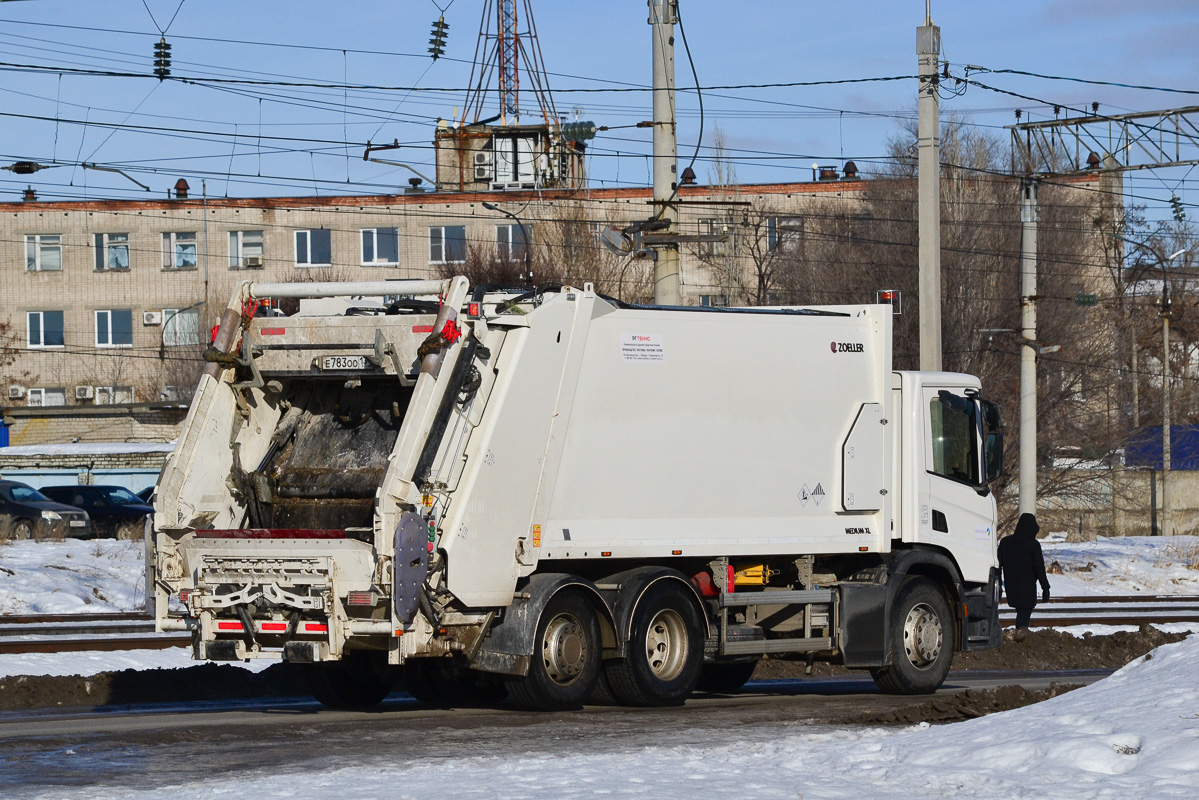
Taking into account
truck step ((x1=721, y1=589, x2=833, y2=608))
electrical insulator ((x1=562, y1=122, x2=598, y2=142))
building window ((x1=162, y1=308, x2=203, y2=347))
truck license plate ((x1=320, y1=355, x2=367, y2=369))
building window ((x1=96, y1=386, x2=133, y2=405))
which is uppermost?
electrical insulator ((x1=562, y1=122, x2=598, y2=142))

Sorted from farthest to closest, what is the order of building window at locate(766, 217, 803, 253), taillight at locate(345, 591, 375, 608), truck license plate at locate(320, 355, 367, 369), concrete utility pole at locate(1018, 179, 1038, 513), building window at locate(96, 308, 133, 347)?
building window at locate(96, 308, 133, 347) < building window at locate(766, 217, 803, 253) < concrete utility pole at locate(1018, 179, 1038, 513) < truck license plate at locate(320, 355, 367, 369) < taillight at locate(345, 591, 375, 608)

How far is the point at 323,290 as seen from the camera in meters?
11.3

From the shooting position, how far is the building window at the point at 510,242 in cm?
4462

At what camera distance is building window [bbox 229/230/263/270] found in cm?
5841

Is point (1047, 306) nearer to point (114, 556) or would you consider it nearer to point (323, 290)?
point (114, 556)

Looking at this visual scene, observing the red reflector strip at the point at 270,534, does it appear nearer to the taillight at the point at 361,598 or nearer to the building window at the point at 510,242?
the taillight at the point at 361,598

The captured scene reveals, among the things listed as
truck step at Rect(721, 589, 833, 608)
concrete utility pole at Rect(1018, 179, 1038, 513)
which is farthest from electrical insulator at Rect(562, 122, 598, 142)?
truck step at Rect(721, 589, 833, 608)

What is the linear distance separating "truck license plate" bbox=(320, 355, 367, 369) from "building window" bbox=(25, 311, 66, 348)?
5347cm

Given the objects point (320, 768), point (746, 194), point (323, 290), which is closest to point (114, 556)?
point (323, 290)

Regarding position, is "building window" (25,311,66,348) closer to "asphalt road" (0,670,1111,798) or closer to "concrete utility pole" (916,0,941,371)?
"concrete utility pole" (916,0,941,371)

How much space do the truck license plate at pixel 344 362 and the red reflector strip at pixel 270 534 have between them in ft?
3.76

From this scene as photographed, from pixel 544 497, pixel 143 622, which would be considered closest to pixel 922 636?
pixel 544 497

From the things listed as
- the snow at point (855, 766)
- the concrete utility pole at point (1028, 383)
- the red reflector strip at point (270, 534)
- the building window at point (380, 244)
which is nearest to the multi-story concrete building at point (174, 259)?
the building window at point (380, 244)

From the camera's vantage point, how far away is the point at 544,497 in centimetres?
1080
